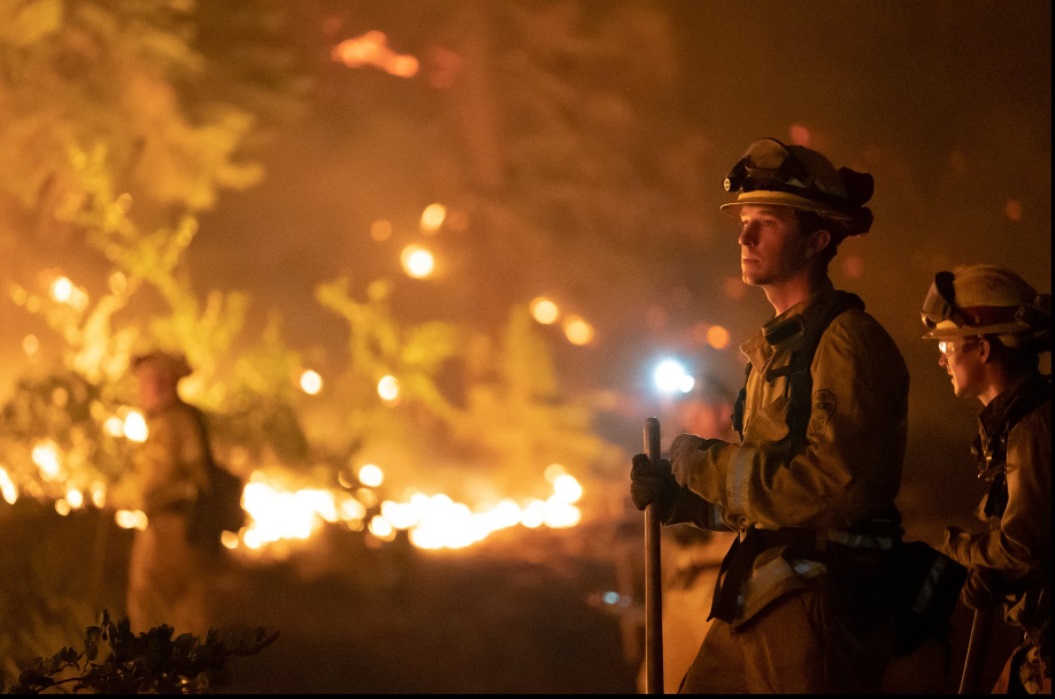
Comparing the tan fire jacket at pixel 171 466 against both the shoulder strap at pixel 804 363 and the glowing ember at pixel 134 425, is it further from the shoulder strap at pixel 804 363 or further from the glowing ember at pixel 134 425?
the shoulder strap at pixel 804 363

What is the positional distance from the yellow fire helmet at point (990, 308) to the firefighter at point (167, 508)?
4.56m

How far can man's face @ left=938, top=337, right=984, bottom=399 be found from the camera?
346 centimetres

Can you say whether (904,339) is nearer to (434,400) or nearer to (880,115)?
(880,115)

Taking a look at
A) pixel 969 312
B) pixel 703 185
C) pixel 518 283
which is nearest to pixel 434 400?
pixel 518 283

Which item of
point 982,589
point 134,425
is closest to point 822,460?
point 982,589

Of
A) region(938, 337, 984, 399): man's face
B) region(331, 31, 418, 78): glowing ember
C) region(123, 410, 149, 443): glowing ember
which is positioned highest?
region(331, 31, 418, 78): glowing ember

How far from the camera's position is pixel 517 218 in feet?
42.8

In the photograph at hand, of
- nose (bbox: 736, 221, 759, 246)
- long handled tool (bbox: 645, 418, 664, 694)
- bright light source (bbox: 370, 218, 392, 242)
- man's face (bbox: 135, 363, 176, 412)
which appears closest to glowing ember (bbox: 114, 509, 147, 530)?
man's face (bbox: 135, 363, 176, 412)

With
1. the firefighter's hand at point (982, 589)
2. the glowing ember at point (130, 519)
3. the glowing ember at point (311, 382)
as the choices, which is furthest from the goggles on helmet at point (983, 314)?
the glowing ember at point (311, 382)

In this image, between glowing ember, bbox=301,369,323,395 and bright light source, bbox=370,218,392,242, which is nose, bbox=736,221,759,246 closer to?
glowing ember, bbox=301,369,323,395

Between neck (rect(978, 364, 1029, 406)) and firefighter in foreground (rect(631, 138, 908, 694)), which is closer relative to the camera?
firefighter in foreground (rect(631, 138, 908, 694))

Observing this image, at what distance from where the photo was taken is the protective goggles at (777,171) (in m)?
3.10

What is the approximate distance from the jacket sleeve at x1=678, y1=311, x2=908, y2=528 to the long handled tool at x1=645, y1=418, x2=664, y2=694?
1.16ft

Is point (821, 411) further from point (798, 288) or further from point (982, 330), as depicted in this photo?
point (982, 330)
